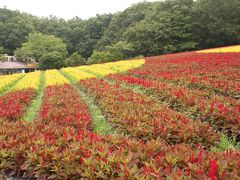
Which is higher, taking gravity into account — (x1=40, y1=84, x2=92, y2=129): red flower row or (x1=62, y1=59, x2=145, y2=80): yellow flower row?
(x1=62, y1=59, x2=145, y2=80): yellow flower row

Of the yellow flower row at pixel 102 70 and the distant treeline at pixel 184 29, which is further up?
the distant treeline at pixel 184 29

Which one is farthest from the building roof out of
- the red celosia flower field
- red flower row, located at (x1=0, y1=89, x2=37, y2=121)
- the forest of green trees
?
the red celosia flower field

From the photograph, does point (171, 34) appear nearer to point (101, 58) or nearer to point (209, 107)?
point (101, 58)

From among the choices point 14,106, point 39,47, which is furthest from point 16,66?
point 14,106

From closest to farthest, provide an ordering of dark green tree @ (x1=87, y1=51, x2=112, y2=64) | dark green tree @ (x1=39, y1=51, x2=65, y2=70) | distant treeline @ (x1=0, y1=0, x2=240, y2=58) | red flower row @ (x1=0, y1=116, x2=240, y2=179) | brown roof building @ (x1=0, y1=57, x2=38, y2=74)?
red flower row @ (x1=0, y1=116, x2=240, y2=179) < dark green tree @ (x1=87, y1=51, x2=112, y2=64) < distant treeline @ (x1=0, y1=0, x2=240, y2=58) < dark green tree @ (x1=39, y1=51, x2=65, y2=70) < brown roof building @ (x1=0, y1=57, x2=38, y2=74)

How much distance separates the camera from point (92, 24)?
221 ft

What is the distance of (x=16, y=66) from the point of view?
49.7m

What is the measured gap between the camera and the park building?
1882 inches

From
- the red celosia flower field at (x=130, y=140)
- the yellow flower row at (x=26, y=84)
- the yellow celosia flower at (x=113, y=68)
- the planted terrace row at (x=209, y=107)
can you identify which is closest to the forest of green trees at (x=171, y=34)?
the yellow celosia flower at (x=113, y=68)

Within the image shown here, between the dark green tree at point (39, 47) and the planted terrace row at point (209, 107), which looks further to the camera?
the dark green tree at point (39, 47)

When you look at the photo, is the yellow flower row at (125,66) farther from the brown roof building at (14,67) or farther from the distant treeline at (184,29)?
the brown roof building at (14,67)

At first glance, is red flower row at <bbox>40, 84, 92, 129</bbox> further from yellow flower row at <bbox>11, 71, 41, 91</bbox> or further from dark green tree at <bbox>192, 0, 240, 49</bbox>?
dark green tree at <bbox>192, 0, 240, 49</bbox>

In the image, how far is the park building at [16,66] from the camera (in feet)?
157

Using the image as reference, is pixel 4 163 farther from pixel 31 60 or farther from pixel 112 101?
pixel 31 60
